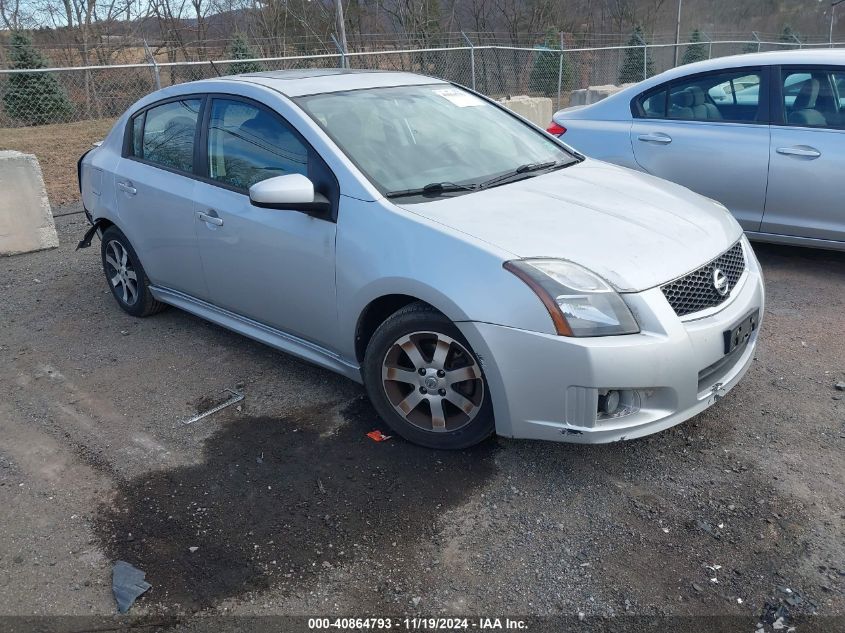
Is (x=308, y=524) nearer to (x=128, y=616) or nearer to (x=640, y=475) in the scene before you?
(x=128, y=616)

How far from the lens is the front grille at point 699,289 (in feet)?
10.5

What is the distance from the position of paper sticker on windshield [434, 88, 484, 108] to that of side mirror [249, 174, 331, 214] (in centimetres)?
130

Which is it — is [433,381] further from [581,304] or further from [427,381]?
[581,304]

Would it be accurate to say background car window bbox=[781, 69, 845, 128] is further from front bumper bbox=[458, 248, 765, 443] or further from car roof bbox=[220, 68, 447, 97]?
front bumper bbox=[458, 248, 765, 443]

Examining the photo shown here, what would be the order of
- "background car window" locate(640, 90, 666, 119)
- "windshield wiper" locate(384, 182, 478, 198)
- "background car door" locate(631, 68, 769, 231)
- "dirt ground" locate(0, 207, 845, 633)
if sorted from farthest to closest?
"background car window" locate(640, 90, 666, 119) < "background car door" locate(631, 68, 769, 231) < "windshield wiper" locate(384, 182, 478, 198) < "dirt ground" locate(0, 207, 845, 633)

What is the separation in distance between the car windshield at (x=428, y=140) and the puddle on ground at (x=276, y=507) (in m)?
1.27

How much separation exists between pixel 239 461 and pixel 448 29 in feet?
85.1

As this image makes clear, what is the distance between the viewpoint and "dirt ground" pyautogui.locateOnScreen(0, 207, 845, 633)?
8.98ft

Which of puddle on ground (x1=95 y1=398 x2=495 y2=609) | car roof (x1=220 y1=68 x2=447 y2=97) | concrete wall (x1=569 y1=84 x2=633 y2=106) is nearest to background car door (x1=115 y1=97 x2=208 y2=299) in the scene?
car roof (x1=220 y1=68 x2=447 y2=97)

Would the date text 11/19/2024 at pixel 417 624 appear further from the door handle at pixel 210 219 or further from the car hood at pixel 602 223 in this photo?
the door handle at pixel 210 219

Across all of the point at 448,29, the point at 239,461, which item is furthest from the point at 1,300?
the point at 448,29

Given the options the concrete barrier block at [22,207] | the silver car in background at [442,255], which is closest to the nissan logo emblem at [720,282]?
the silver car in background at [442,255]

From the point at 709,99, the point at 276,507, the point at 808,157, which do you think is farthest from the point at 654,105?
the point at 276,507

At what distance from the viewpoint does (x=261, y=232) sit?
407cm
